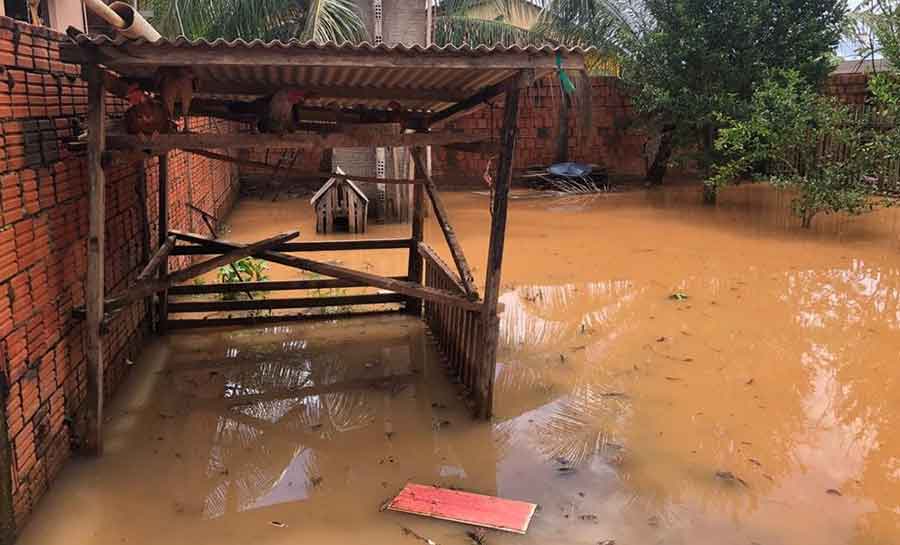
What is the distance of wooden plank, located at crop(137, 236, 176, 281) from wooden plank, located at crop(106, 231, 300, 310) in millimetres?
303

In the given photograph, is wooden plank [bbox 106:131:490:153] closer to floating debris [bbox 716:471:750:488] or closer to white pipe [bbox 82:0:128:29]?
white pipe [bbox 82:0:128:29]

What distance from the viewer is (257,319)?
21.1 feet

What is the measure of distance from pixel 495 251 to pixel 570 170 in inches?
461

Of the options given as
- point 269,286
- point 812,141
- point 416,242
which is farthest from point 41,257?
point 812,141

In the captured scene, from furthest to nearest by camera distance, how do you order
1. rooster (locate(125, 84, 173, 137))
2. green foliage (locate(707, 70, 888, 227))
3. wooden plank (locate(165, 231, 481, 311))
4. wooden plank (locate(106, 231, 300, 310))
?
green foliage (locate(707, 70, 888, 227)) < wooden plank (locate(165, 231, 481, 311)) < wooden plank (locate(106, 231, 300, 310)) < rooster (locate(125, 84, 173, 137))

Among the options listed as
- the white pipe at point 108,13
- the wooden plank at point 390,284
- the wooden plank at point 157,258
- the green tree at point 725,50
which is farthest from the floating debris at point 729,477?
the green tree at point 725,50

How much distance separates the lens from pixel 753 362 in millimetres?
5715

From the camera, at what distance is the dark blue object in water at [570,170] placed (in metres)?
15.6

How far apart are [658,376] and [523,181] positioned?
37.2ft

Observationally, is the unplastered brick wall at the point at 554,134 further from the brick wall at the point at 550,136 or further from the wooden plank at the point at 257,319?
the wooden plank at the point at 257,319

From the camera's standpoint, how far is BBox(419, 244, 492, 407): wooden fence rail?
4.71 metres

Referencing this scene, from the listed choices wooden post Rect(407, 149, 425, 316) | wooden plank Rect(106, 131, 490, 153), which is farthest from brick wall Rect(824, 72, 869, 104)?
wooden plank Rect(106, 131, 490, 153)

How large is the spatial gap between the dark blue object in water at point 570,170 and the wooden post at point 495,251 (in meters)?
11.5

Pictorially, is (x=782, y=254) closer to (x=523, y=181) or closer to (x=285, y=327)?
(x=285, y=327)
